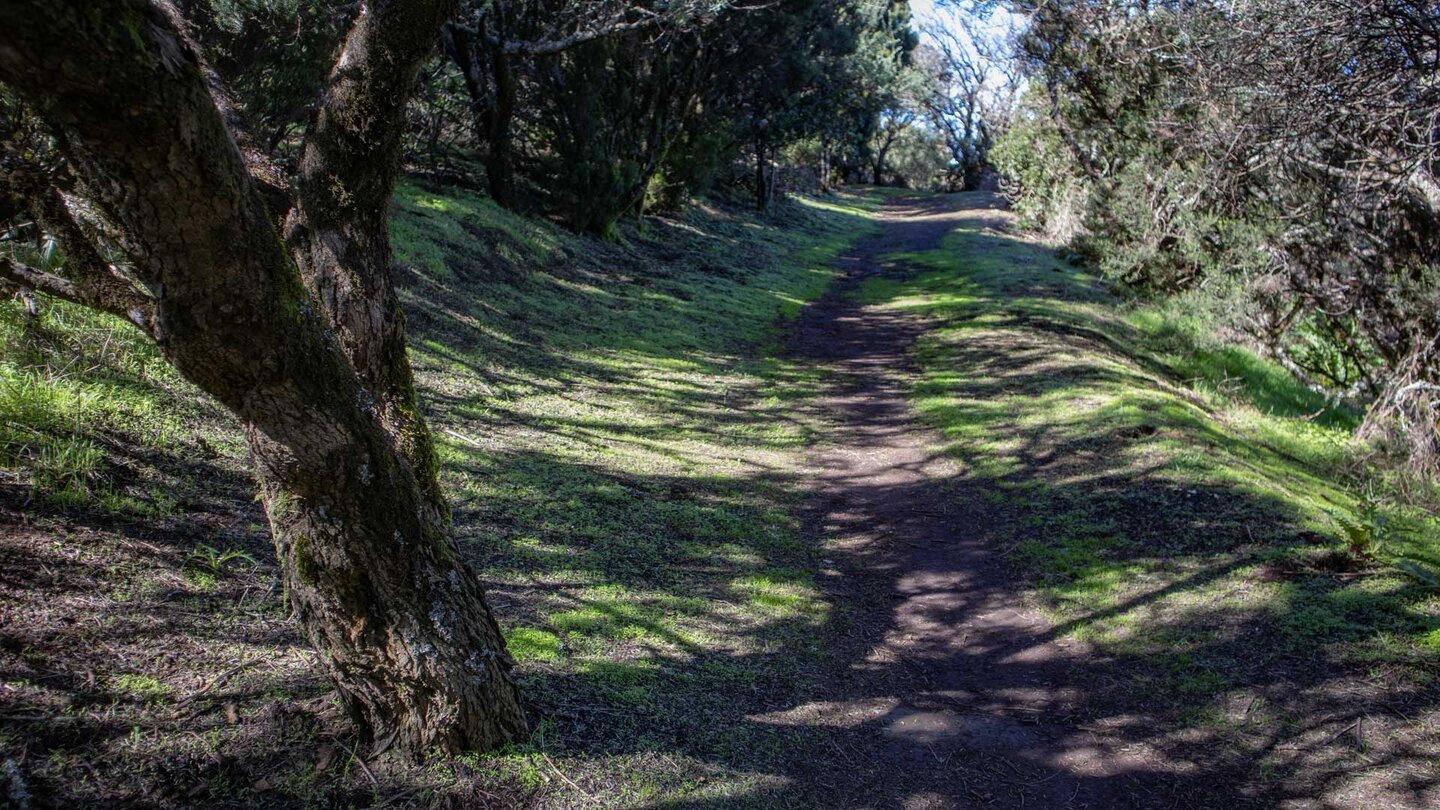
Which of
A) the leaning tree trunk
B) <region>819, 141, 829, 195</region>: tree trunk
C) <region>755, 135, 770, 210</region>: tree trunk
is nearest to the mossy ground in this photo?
the leaning tree trunk

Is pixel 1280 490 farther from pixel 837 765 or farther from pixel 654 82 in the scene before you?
pixel 654 82

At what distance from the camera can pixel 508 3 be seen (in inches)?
588

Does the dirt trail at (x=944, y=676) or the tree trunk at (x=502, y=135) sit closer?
the dirt trail at (x=944, y=676)

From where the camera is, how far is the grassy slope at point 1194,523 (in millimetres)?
4770

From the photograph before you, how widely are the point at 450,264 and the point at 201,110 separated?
30.8 feet

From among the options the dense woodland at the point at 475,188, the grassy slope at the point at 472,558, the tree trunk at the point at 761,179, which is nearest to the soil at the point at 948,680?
the grassy slope at the point at 472,558

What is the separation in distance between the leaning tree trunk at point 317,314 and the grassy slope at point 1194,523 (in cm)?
368

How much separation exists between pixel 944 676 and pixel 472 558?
2.77 meters

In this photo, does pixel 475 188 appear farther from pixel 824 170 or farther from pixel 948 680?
pixel 824 170

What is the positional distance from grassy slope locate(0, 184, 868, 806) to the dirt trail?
0.34 m

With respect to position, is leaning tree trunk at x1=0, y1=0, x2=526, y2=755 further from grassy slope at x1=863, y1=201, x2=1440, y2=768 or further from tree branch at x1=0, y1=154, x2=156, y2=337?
grassy slope at x1=863, y1=201, x2=1440, y2=768

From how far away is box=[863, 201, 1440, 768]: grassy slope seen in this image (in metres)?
4.77

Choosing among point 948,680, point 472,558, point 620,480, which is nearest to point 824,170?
point 620,480

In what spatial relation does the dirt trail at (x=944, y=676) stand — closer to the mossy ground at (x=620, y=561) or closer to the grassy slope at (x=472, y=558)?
the mossy ground at (x=620, y=561)
